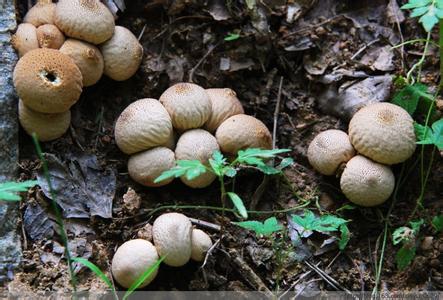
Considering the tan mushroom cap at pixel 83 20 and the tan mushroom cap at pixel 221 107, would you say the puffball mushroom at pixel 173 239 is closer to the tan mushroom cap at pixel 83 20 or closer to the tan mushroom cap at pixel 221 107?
the tan mushroom cap at pixel 221 107

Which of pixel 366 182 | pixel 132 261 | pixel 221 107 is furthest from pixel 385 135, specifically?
pixel 132 261

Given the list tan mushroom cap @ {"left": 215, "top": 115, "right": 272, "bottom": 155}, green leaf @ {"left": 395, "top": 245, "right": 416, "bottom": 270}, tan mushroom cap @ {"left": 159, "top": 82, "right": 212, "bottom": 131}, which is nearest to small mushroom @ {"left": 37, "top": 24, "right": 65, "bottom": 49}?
tan mushroom cap @ {"left": 159, "top": 82, "right": 212, "bottom": 131}

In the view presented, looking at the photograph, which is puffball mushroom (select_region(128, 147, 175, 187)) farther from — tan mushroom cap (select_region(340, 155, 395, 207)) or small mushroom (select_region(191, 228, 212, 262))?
tan mushroom cap (select_region(340, 155, 395, 207))

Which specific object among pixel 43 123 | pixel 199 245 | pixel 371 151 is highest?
pixel 43 123

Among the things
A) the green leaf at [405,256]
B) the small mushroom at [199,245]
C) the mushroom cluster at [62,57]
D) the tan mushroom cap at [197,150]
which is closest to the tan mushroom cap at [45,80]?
the mushroom cluster at [62,57]

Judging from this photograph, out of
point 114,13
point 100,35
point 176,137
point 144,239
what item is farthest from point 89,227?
point 114,13

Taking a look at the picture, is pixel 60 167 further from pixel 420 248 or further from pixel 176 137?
pixel 420 248

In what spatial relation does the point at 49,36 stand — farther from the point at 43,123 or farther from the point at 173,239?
the point at 173,239
